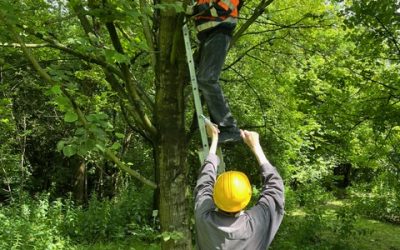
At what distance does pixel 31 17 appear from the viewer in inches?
175

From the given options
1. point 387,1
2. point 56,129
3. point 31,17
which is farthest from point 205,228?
point 56,129

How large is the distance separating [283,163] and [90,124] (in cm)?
1051

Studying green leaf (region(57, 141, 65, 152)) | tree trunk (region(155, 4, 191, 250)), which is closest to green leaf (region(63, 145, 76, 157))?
green leaf (region(57, 141, 65, 152))

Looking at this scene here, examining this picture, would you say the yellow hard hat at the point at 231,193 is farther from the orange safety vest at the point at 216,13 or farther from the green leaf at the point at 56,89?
the orange safety vest at the point at 216,13

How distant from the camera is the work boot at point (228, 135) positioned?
11.0ft

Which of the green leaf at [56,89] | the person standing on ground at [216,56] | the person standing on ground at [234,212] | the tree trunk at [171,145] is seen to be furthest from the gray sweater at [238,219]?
the tree trunk at [171,145]

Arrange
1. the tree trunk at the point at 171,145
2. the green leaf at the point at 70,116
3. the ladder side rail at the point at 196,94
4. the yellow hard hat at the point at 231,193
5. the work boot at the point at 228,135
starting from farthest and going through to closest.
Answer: the tree trunk at the point at 171,145
the work boot at the point at 228,135
the ladder side rail at the point at 196,94
the green leaf at the point at 70,116
the yellow hard hat at the point at 231,193

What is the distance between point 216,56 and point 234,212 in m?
1.50

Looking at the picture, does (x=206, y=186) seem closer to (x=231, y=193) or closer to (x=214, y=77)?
(x=231, y=193)

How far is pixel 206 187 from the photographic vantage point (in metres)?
2.65

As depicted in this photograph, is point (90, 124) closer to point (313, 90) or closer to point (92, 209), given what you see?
point (313, 90)

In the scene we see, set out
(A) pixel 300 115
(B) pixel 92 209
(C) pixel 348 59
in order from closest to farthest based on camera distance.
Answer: (C) pixel 348 59 < (A) pixel 300 115 < (B) pixel 92 209

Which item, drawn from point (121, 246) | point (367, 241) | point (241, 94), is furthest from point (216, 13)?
point (367, 241)

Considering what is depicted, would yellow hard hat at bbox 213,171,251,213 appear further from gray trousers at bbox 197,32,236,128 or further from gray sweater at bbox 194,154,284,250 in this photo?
gray trousers at bbox 197,32,236,128
